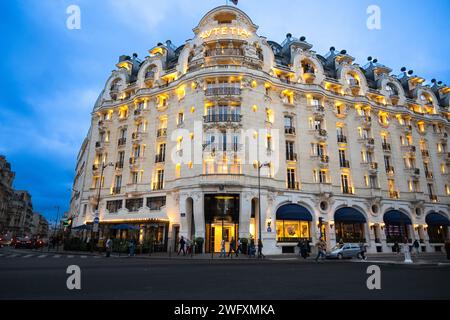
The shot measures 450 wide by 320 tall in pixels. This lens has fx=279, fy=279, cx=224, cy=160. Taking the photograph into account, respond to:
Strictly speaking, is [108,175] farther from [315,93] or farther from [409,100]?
[409,100]

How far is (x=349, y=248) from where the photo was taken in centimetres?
2705

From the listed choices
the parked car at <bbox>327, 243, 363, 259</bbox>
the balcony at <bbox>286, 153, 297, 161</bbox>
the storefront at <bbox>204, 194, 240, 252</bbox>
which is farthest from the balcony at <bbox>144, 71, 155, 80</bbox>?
the parked car at <bbox>327, 243, 363, 259</bbox>

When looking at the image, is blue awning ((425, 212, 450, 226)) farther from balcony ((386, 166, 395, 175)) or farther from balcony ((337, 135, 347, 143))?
balcony ((337, 135, 347, 143))

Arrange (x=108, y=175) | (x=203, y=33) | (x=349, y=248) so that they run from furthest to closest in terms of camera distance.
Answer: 1. (x=108, y=175)
2. (x=203, y=33)
3. (x=349, y=248)

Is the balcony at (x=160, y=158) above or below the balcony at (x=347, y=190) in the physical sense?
above

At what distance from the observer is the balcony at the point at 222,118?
3272cm

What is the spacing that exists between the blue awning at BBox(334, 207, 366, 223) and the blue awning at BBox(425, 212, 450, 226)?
1280cm

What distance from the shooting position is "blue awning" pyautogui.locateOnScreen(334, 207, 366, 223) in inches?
1378

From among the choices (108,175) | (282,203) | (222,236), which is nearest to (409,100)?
(282,203)

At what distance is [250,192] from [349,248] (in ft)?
36.7

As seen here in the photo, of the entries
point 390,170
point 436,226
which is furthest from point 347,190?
point 436,226

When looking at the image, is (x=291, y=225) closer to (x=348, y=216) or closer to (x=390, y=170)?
(x=348, y=216)

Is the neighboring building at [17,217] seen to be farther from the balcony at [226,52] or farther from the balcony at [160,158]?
the balcony at [226,52]

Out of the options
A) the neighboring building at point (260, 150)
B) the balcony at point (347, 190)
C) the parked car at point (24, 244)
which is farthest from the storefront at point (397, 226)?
the parked car at point (24, 244)
